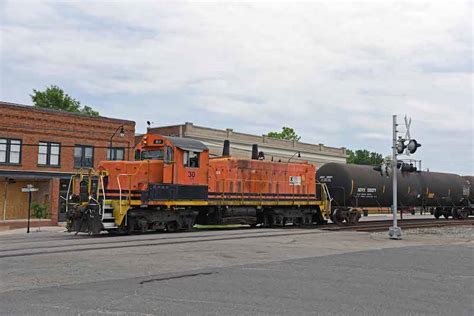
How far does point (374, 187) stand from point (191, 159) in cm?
1227

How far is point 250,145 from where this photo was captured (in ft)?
176

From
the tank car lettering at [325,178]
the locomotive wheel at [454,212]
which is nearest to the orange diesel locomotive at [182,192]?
the tank car lettering at [325,178]

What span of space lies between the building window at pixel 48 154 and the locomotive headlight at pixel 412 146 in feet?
77.4

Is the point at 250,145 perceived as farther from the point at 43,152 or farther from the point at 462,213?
the point at 43,152

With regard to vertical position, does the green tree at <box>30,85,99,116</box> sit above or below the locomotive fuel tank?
above

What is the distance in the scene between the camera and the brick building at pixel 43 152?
32219 mm

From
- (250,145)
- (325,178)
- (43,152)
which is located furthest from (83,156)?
(250,145)

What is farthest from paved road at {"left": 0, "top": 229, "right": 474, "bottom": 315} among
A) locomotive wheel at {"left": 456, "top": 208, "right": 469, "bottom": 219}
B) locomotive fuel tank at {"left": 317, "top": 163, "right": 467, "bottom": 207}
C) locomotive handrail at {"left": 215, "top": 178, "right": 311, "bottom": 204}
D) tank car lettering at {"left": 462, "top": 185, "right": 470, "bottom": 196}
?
locomotive wheel at {"left": 456, "top": 208, "right": 469, "bottom": 219}

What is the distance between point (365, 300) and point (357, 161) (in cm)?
12667

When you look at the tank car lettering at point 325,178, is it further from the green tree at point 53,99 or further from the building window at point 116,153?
the green tree at point 53,99

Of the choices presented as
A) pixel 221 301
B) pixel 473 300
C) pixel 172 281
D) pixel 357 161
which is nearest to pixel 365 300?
pixel 473 300

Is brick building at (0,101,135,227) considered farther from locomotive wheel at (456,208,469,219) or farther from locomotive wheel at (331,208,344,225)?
locomotive wheel at (456,208,469,219)

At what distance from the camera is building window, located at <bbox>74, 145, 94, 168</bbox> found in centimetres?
3553

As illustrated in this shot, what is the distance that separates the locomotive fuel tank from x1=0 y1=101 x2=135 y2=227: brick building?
15309 mm
